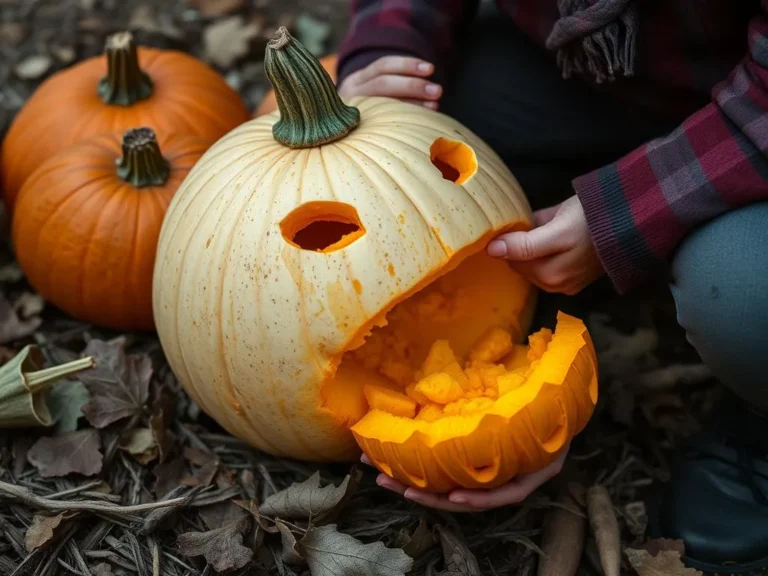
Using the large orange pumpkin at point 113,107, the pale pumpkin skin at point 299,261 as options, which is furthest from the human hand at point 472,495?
the large orange pumpkin at point 113,107

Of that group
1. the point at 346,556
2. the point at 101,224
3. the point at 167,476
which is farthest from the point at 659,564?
the point at 101,224

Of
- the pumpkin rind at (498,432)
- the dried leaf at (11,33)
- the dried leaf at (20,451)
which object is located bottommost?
the dried leaf at (20,451)

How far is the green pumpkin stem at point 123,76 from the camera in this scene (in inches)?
76.7

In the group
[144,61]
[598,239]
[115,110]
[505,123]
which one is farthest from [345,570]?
[144,61]

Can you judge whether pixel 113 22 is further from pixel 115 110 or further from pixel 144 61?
pixel 115 110

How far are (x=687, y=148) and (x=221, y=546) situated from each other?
1011mm

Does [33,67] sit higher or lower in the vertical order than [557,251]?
lower

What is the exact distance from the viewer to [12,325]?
6.10 feet

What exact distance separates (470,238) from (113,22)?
76.8 inches

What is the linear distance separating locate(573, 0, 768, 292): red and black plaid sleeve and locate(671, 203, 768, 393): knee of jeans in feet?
0.10

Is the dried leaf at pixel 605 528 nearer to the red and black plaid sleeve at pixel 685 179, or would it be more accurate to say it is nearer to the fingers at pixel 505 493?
the fingers at pixel 505 493

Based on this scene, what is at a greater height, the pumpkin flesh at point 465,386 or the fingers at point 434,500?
the pumpkin flesh at point 465,386

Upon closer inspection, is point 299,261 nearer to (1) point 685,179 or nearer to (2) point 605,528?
(1) point 685,179

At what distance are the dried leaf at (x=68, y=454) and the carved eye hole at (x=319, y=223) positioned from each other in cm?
57
